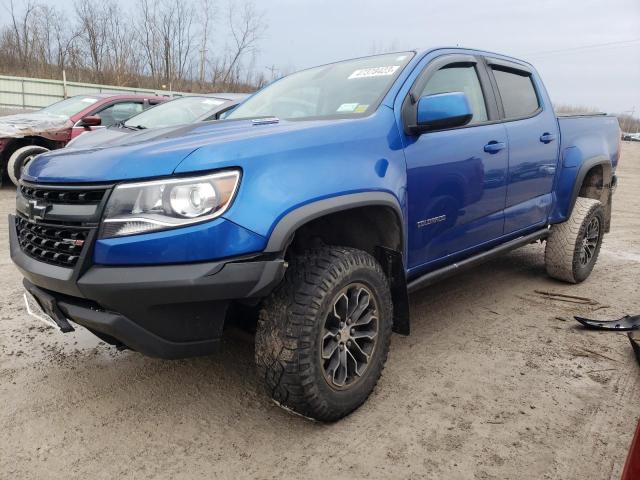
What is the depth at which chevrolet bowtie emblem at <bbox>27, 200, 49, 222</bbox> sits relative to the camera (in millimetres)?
2174

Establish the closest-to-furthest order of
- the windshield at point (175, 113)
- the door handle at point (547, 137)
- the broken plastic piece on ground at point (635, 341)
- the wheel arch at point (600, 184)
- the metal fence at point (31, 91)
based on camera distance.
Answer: the broken plastic piece on ground at point (635, 341) < the door handle at point (547, 137) < the wheel arch at point (600, 184) < the windshield at point (175, 113) < the metal fence at point (31, 91)

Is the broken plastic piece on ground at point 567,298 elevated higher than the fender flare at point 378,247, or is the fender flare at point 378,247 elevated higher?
the fender flare at point 378,247

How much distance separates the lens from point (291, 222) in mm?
2049

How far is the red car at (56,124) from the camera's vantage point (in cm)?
774

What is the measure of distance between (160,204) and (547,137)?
3220 mm

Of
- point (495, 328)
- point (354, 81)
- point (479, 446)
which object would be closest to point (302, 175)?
point (354, 81)

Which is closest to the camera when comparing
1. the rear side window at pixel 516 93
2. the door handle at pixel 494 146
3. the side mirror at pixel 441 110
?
the side mirror at pixel 441 110

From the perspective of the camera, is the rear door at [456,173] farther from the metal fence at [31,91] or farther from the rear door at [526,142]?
the metal fence at [31,91]

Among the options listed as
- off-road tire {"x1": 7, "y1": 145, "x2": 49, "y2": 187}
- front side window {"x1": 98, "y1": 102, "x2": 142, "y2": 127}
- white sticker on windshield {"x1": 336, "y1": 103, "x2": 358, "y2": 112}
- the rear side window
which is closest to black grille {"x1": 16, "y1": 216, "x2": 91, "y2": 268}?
white sticker on windshield {"x1": 336, "y1": 103, "x2": 358, "y2": 112}

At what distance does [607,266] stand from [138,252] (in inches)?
201

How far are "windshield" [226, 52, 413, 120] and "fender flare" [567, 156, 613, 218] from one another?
2173mm

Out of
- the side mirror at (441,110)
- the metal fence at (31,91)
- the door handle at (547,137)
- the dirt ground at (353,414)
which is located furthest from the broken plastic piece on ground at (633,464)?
the metal fence at (31,91)

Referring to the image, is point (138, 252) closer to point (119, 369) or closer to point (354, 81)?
point (119, 369)

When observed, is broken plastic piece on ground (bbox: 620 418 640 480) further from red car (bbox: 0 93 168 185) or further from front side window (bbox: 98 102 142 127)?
front side window (bbox: 98 102 142 127)
